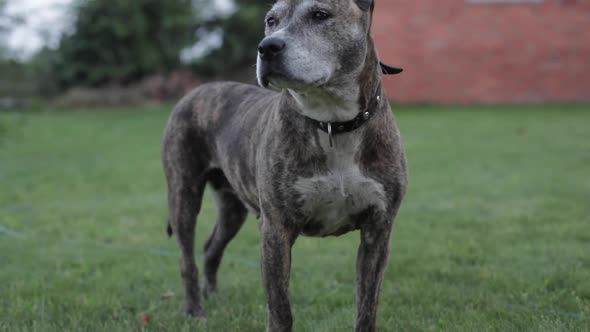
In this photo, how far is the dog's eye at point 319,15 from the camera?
3381 mm

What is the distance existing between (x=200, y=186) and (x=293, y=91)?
1.55m

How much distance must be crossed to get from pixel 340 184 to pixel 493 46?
21207 millimetres

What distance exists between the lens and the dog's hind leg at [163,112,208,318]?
4.75 metres

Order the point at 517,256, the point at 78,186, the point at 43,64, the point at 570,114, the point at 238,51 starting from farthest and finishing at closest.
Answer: the point at 238,51, the point at 43,64, the point at 570,114, the point at 78,186, the point at 517,256

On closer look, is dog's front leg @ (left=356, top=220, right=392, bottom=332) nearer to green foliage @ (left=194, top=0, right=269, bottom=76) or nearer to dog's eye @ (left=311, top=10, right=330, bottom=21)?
dog's eye @ (left=311, top=10, right=330, bottom=21)

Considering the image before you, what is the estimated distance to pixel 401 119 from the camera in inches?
776

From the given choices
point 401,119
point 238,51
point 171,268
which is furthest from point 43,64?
point 171,268

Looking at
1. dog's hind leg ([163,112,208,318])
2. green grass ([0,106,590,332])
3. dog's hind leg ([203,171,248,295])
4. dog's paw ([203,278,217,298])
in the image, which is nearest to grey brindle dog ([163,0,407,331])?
green grass ([0,106,590,332])

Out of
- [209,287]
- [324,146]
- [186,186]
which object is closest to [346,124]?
[324,146]

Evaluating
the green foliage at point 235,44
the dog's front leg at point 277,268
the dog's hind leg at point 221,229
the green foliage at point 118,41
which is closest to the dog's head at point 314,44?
the dog's front leg at point 277,268

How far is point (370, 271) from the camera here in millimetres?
3789

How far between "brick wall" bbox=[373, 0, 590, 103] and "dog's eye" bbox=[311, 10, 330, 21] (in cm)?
2006

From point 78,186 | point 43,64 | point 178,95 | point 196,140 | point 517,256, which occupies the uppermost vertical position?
Result: point 196,140

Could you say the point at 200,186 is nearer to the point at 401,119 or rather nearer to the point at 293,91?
the point at 293,91
